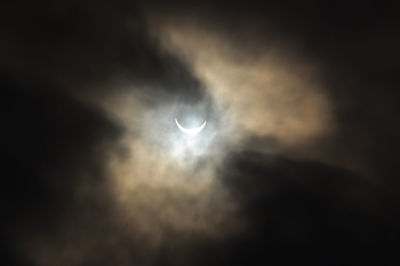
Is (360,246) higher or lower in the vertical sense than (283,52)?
lower

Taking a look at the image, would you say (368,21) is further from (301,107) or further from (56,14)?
(56,14)

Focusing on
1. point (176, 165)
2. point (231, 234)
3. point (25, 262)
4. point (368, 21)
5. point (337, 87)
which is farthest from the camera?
point (231, 234)

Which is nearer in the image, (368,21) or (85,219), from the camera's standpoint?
(368,21)

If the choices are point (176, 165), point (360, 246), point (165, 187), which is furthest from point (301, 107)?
point (360, 246)

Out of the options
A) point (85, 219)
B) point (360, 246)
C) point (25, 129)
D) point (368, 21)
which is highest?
point (25, 129)

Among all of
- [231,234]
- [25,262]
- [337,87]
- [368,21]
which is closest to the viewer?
[368,21]

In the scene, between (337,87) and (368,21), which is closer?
(368,21)

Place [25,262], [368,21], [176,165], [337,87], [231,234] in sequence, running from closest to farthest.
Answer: [368,21] → [337,87] → [176,165] → [25,262] → [231,234]

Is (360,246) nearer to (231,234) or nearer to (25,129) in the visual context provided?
(231,234)

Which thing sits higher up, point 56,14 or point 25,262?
point 56,14

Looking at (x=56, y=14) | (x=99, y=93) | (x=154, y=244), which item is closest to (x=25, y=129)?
(x=99, y=93)
